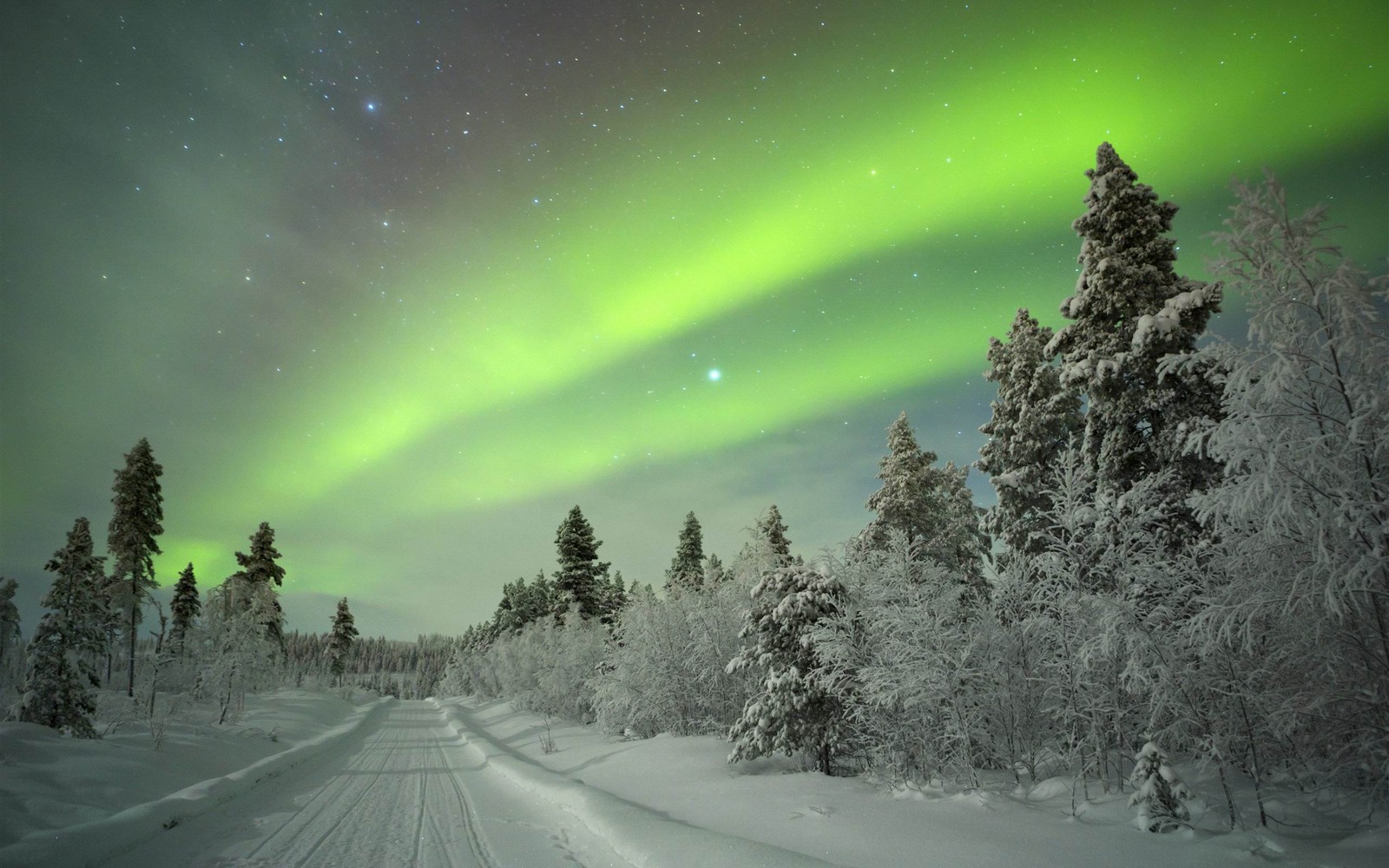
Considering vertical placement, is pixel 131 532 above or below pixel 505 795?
above

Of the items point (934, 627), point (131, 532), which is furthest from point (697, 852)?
point (131, 532)

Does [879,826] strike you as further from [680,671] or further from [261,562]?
[261,562]

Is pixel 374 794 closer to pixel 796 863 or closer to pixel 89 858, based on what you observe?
pixel 89 858

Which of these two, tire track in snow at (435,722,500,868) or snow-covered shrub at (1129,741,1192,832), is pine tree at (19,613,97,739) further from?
snow-covered shrub at (1129,741,1192,832)

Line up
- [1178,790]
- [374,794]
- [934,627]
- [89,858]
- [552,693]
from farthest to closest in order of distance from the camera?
[552,693] → [374,794] → [934,627] → [1178,790] → [89,858]

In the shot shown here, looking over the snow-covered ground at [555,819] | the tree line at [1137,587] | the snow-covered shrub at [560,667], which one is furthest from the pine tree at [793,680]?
the snow-covered shrub at [560,667]

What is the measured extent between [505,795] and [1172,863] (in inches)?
468

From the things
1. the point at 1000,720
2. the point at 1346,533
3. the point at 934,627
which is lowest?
the point at 1000,720

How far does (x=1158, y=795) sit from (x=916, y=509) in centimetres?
1838

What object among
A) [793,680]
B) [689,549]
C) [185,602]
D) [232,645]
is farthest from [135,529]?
[793,680]

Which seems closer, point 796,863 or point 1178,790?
point 796,863

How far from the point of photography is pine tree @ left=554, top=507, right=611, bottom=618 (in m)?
41.1

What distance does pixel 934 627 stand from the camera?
11484 mm

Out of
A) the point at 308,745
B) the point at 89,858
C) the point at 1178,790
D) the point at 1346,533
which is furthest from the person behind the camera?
the point at 308,745
